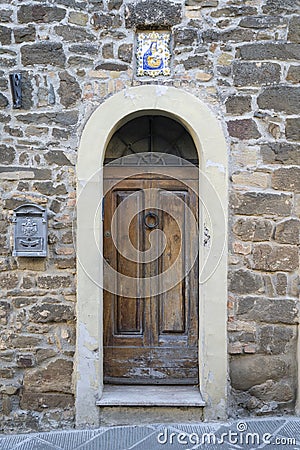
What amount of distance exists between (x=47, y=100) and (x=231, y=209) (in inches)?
63.8

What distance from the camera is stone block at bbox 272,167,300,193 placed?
3828mm

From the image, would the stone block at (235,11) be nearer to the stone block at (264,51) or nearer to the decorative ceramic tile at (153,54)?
the stone block at (264,51)

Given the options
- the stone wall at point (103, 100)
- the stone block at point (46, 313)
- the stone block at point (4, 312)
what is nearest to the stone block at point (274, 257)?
the stone wall at point (103, 100)

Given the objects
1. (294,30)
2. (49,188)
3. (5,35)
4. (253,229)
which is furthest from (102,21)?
(253,229)

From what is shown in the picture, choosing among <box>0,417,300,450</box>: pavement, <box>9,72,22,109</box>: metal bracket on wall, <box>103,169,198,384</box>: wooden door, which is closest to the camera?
<box>0,417,300,450</box>: pavement

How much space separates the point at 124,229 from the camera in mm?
4121

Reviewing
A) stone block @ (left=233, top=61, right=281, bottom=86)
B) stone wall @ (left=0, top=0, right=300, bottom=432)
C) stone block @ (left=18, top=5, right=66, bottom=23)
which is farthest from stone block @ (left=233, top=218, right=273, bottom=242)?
stone block @ (left=18, top=5, right=66, bottom=23)

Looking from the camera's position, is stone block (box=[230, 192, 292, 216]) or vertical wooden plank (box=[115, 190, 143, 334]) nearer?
stone block (box=[230, 192, 292, 216])

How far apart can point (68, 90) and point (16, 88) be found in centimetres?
38

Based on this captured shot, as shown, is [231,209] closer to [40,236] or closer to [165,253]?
[165,253]

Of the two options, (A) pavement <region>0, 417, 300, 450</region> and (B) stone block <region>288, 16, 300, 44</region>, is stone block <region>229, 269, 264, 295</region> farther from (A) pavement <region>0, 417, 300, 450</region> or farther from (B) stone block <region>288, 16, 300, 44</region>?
(B) stone block <region>288, 16, 300, 44</region>

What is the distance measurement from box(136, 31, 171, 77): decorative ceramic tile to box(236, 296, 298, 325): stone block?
1844 mm

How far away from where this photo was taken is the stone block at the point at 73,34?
150 inches

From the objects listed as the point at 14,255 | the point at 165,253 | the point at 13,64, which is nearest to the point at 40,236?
the point at 14,255
